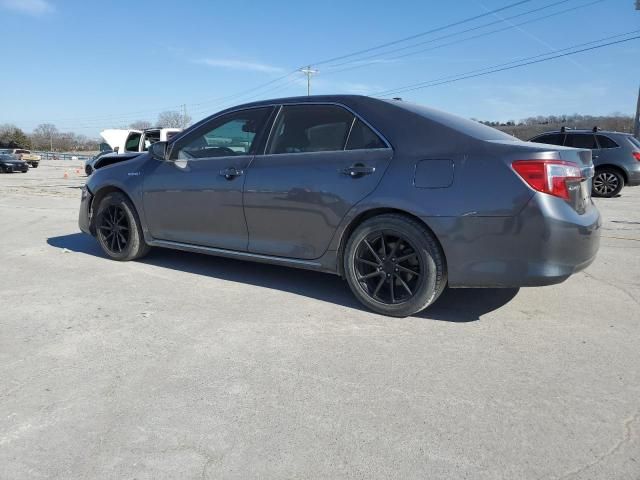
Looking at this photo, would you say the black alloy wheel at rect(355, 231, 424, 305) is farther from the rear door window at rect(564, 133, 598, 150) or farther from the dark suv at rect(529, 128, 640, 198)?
the rear door window at rect(564, 133, 598, 150)

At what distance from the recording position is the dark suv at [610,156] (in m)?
12.4

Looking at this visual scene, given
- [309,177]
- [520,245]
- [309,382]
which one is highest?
[309,177]

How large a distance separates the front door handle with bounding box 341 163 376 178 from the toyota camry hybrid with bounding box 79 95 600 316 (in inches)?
0.6

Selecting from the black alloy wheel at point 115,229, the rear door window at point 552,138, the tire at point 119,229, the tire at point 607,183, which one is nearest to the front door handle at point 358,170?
the tire at point 119,229

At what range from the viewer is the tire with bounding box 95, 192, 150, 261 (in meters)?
5.46

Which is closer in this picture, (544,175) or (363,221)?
(544,175)

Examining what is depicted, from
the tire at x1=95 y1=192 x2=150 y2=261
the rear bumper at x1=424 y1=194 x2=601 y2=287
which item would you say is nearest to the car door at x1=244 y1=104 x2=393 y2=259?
the rear bumper at x1=424 y1=194 x2=601 y2=287

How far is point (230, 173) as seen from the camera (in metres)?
4.59

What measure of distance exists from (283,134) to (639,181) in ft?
37.3

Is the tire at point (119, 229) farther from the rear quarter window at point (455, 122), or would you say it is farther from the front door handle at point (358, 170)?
the rear quarter window at point (455, 122)

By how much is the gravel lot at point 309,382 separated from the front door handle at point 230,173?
996 mm

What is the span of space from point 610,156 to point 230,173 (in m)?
11.2

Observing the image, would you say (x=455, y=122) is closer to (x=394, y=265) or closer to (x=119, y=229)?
(x=394, y=265)

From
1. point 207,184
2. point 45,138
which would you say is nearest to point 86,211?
point 207,184
